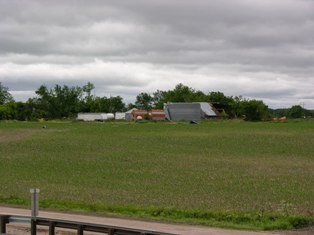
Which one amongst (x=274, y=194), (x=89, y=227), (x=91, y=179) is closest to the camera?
(x=89, y=227)

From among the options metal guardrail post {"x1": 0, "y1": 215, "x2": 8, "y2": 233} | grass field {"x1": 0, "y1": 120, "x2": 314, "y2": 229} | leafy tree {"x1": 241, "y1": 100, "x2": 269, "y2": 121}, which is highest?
leafy tree {"x1": 241, "y1": 100, "x2": 269, "y2": 121}

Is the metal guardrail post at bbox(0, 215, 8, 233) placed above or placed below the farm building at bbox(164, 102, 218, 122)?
below

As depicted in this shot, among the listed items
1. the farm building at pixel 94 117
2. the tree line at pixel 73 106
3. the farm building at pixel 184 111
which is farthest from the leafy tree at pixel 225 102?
Result: the farm building at pixel 184 111

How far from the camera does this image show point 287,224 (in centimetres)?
1706

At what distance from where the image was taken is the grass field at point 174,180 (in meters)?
19.4

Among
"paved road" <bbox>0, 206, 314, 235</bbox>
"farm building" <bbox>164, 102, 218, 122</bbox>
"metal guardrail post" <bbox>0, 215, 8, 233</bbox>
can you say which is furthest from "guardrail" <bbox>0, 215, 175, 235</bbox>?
"farm building" <bbox>164, 102, 218, 122</bbox>

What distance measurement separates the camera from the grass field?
1944cm

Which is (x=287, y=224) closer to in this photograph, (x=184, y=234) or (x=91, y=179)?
(x=184, y=234)

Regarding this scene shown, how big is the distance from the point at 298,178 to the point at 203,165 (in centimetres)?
916

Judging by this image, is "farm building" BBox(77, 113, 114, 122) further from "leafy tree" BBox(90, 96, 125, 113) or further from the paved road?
the paved road

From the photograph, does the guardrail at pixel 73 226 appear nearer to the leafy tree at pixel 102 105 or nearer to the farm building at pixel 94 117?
the farm building at pixel 94 117

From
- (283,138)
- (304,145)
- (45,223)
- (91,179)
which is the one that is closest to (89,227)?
(45,223)

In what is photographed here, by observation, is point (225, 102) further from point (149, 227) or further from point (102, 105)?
point (149, 227)

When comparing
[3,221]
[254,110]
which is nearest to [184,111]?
[254,110]
